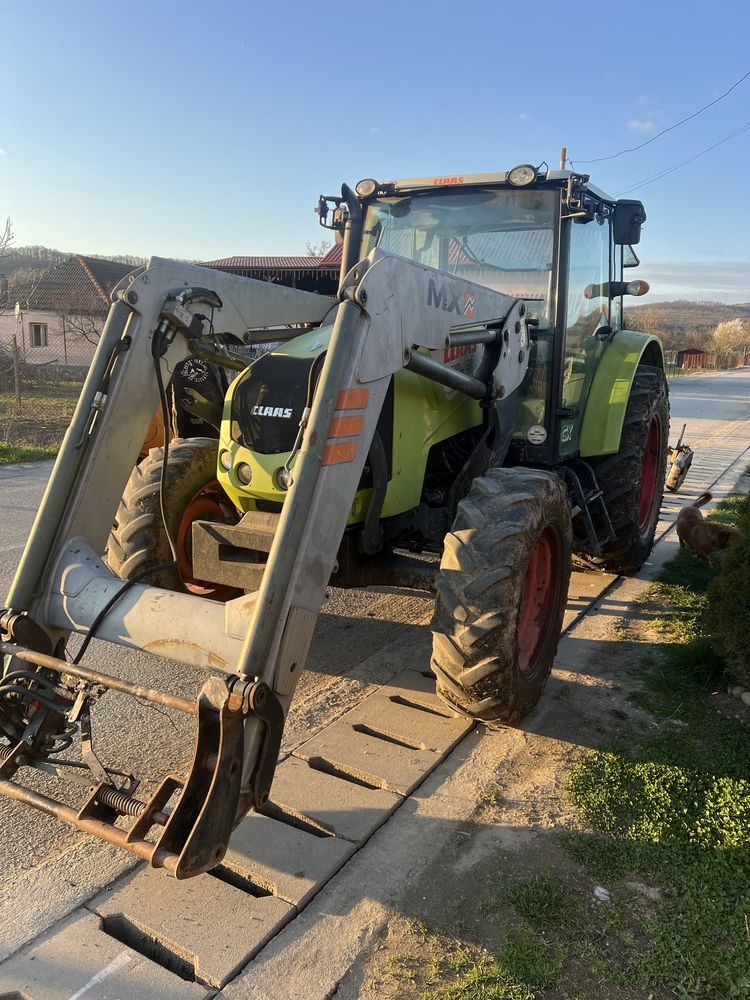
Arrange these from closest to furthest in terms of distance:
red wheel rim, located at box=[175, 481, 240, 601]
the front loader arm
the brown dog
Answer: the front loader arm < red wheel rim, located at box=[175, 481, 240, 601] < the brown dog

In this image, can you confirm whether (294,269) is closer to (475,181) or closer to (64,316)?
(64,316)

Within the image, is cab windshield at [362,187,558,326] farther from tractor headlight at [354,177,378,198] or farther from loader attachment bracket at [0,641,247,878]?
loader attachment bracket at [0,641,247,878]

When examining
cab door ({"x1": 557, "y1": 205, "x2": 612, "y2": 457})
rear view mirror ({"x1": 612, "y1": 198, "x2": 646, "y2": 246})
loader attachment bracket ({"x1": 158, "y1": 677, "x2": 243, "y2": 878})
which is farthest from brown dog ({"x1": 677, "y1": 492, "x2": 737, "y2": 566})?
loader attachment bracket ({"x1": 158, "y1": 677, "x2": 243, "y2": 878})

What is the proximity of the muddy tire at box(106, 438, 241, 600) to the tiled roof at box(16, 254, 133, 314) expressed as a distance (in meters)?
21.9

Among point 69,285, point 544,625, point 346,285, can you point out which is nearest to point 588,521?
point 544,625

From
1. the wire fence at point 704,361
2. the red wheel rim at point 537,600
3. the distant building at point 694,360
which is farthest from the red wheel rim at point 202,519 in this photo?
the distant building at point 694,360

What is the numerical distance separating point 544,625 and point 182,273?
236cm

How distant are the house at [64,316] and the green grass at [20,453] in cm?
1283

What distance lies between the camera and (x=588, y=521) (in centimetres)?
487

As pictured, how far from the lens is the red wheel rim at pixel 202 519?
12.3ft

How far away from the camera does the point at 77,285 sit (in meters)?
27.5

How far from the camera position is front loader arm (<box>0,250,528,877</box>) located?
218 centimetres

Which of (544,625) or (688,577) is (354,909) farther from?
(688,577)

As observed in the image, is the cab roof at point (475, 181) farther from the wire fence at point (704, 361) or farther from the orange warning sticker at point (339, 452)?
the wire fence at point (704, 361)
